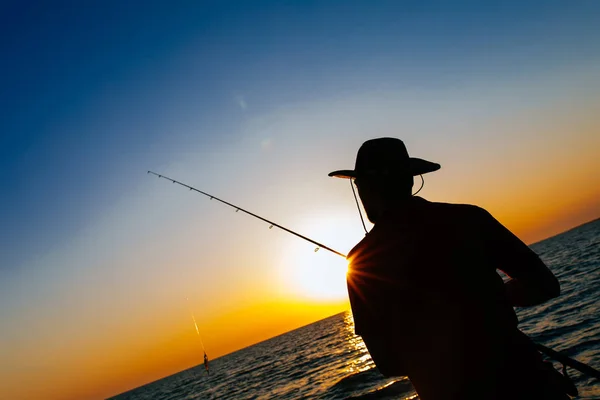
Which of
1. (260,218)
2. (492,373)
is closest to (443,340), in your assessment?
(492,373)

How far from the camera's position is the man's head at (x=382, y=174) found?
1.92 m

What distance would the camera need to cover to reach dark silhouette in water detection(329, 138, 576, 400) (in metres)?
1.62

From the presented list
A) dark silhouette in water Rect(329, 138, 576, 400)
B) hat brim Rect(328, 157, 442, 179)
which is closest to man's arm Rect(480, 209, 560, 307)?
dark silhouette in water Rect(329, 138, 576, 400)

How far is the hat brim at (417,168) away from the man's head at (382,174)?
8cm

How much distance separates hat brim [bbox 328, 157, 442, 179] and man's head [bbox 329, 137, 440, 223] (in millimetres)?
84

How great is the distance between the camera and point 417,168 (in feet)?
6.91

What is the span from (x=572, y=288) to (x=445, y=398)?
23.2 meters

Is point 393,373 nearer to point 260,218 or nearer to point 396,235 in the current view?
point 396,235

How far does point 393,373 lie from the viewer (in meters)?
1.84

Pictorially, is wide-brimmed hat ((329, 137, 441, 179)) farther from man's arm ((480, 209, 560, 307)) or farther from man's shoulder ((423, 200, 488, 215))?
man's arm ((480, 209, 560, 307))

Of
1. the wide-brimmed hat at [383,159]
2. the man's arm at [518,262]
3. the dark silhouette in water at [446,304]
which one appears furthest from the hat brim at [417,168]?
the man's arm at [518,262]

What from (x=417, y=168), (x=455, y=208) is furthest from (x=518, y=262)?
(x=417, y=168)

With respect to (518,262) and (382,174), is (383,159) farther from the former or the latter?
(518,262)

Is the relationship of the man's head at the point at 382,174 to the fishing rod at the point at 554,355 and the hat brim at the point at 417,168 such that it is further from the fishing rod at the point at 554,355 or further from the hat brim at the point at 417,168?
the fishing rod at the point at 554,355
